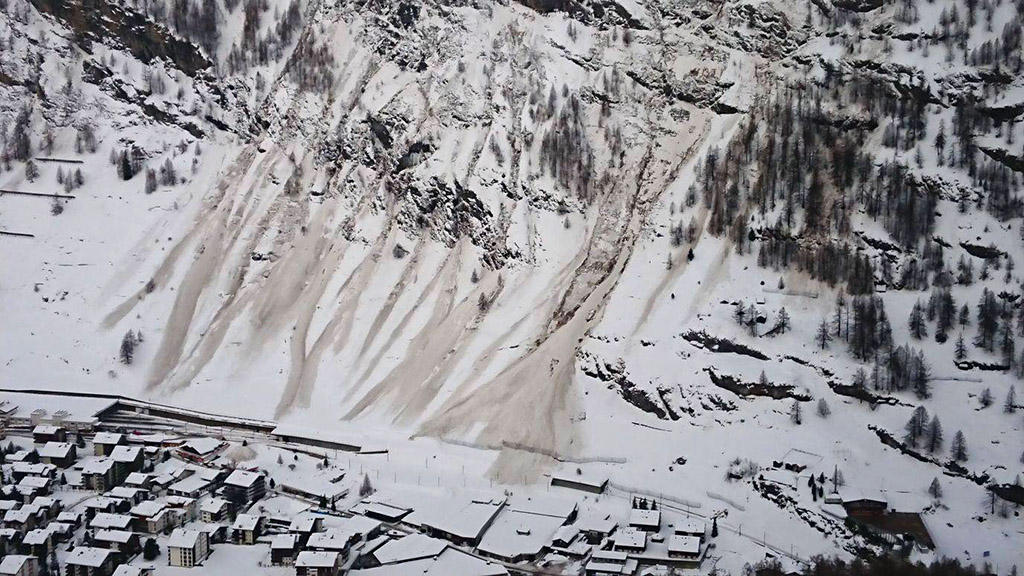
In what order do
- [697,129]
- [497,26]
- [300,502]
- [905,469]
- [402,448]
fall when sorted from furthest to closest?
[497,26], [697,129], [402,448], [300,502], [905,469]

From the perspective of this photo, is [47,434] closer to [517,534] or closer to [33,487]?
[33,487]

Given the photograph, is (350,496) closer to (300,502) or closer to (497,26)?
(300,502)

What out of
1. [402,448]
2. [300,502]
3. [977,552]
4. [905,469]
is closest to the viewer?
[977,552]

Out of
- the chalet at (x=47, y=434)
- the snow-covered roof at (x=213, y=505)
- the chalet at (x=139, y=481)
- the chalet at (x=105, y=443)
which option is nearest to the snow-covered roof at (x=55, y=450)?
the chalet at (x=47, y=434)

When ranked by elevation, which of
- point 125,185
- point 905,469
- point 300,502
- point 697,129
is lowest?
point 300,502

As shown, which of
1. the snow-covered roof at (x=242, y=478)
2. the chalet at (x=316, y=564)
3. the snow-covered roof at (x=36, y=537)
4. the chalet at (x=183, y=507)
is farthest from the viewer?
the snow-covered roof at (x=242, y=478)

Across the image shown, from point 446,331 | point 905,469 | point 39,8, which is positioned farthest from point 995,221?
point 39,8

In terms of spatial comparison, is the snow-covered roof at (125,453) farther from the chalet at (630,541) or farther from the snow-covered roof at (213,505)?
the chalet at (630,541)

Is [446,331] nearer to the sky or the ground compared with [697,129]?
nearer to the ground
